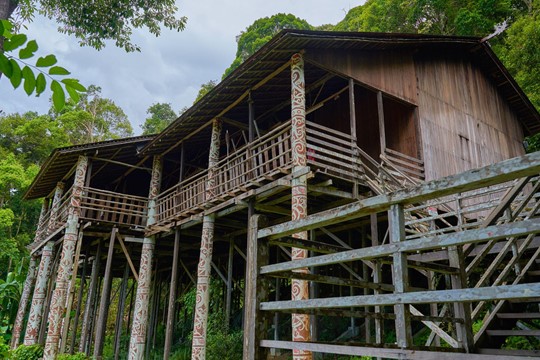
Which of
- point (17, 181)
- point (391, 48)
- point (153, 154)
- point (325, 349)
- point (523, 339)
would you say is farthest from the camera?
point (17, 181)

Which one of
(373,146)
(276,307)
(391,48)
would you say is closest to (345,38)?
(391,48)

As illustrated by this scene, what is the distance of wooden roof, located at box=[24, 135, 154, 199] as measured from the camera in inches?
569

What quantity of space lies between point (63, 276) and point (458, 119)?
12.9 metres

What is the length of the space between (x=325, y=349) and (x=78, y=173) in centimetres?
1355

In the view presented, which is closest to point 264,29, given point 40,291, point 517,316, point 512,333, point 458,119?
point 458,119

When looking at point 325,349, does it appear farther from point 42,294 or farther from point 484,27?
point 484,27

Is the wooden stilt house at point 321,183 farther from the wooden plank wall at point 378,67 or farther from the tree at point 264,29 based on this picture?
the tree at point 264,29

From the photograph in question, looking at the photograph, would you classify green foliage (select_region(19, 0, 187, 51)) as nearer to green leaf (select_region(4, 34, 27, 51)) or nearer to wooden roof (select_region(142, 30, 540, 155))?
wooden roof (select_region(142, 30, 540, 155))

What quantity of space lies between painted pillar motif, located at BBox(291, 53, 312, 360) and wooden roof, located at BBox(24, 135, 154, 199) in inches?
278

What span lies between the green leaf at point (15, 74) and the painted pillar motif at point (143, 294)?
41.7 ft

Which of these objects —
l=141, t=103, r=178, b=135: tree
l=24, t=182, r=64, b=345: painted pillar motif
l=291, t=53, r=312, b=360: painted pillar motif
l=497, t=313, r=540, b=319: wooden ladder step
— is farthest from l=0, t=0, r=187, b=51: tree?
l=141, t=103, r=178, b=135: tree

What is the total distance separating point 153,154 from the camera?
15.4m

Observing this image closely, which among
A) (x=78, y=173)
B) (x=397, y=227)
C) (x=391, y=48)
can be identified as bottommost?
(x=397, y=227)

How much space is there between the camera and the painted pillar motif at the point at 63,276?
1306cm
